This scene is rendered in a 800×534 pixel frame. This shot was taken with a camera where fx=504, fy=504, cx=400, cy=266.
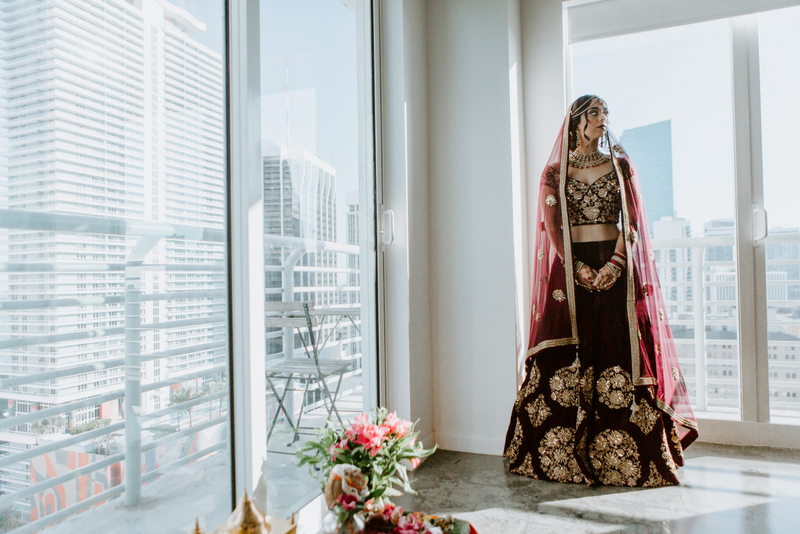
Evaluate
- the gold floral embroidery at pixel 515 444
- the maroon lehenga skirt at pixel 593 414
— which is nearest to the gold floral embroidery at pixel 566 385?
the maroon lehenga skirt at pixel 593 414

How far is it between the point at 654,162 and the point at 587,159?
77 centimetres

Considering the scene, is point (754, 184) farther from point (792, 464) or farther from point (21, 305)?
point (21, 305)

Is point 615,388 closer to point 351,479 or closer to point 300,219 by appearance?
point 351,479

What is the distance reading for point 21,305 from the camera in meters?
0.88

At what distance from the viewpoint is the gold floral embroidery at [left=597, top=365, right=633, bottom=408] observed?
2.18m

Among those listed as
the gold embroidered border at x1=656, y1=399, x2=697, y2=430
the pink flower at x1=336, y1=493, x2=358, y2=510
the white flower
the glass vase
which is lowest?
the gold embroidered border at x1=656, y1=399, x2=697, y2=430

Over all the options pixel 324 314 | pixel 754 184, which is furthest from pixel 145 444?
pixel 754 184

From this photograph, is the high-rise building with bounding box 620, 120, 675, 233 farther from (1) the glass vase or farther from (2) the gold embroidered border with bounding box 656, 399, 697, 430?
(1) the glass vase

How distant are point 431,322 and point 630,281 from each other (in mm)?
991

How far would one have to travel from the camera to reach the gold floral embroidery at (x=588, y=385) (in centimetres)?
224

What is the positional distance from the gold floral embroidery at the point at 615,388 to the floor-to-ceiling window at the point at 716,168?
36.1 inches

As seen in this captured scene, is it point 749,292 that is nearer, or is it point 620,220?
point 620,220

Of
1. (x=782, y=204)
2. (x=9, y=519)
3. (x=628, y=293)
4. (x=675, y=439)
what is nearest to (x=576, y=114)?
(x=628, y=293)

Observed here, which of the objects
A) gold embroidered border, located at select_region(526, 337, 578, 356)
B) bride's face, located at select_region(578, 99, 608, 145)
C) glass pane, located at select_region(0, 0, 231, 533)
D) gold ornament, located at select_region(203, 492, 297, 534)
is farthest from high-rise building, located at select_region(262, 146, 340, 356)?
bride's face, located at select_region(578, 99, 608, 145)
